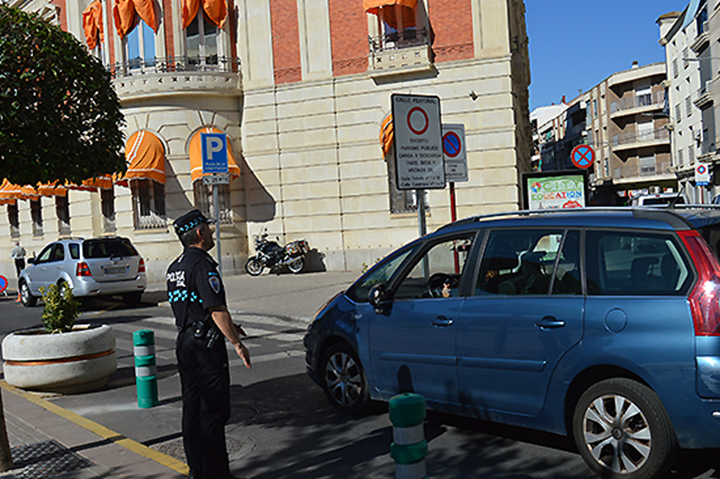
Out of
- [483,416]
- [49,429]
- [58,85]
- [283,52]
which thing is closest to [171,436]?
[49,429]

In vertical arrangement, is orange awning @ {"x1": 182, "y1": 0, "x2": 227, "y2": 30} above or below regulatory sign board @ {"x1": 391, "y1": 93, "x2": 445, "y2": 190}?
above

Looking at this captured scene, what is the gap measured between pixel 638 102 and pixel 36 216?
196 feet

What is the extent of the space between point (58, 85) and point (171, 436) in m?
3.63

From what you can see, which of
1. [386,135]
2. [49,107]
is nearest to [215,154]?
[386,135]

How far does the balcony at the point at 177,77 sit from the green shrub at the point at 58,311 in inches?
579

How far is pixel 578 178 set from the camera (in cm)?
1312

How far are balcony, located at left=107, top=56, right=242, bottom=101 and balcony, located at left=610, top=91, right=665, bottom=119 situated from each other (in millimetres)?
57294

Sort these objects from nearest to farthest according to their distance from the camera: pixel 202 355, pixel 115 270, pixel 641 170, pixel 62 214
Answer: pixel 202 355, pixel 115 270, pixel 62 214, pixel 641 170

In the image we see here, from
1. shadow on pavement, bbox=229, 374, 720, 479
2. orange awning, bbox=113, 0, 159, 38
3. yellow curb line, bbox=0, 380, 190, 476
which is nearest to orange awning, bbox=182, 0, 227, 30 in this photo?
orange awning, bbox=113, 0, 159, 38

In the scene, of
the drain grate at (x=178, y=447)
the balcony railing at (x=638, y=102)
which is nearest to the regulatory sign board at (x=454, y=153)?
the drain grate at (x=178, y=447)

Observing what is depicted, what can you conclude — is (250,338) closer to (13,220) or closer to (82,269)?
(82,269)

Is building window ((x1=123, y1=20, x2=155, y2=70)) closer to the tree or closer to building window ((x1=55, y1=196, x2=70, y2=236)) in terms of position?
building window ((x1=55, y1=196, x2=70, y2=236))

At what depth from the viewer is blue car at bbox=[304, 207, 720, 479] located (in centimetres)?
399

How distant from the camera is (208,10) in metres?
21.4
